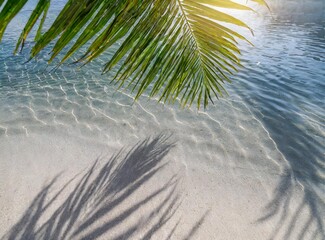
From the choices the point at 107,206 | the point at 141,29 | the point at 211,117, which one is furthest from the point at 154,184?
the point at 141,29

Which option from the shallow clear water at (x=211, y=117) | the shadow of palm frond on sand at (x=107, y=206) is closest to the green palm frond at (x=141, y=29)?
the shadow of palm frond on sand at (x=107, y=206)

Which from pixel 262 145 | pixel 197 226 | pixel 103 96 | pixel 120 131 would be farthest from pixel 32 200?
pixel 262 145

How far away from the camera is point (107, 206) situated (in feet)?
11.6

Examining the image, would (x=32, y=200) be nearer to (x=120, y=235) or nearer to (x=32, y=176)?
(x=32, y=176)

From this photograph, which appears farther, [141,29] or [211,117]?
[211,117]

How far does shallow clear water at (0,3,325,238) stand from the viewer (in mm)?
4426

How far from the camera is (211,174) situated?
412 centimetres

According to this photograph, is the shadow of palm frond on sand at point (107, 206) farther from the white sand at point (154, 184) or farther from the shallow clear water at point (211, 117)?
the shallow clear water at point (211, 117)

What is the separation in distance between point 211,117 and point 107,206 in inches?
118

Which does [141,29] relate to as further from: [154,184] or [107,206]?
[154,184]

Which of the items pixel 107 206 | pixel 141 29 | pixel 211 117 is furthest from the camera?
pixel 211 117

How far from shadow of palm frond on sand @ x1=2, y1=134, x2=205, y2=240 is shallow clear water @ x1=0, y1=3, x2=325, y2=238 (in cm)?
72

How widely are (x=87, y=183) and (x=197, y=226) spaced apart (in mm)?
1839

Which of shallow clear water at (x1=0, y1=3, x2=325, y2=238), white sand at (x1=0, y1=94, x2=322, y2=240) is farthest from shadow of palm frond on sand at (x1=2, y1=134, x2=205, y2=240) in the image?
shallow clear water at (x1=0, y1=3, x2=325, y2=238)
